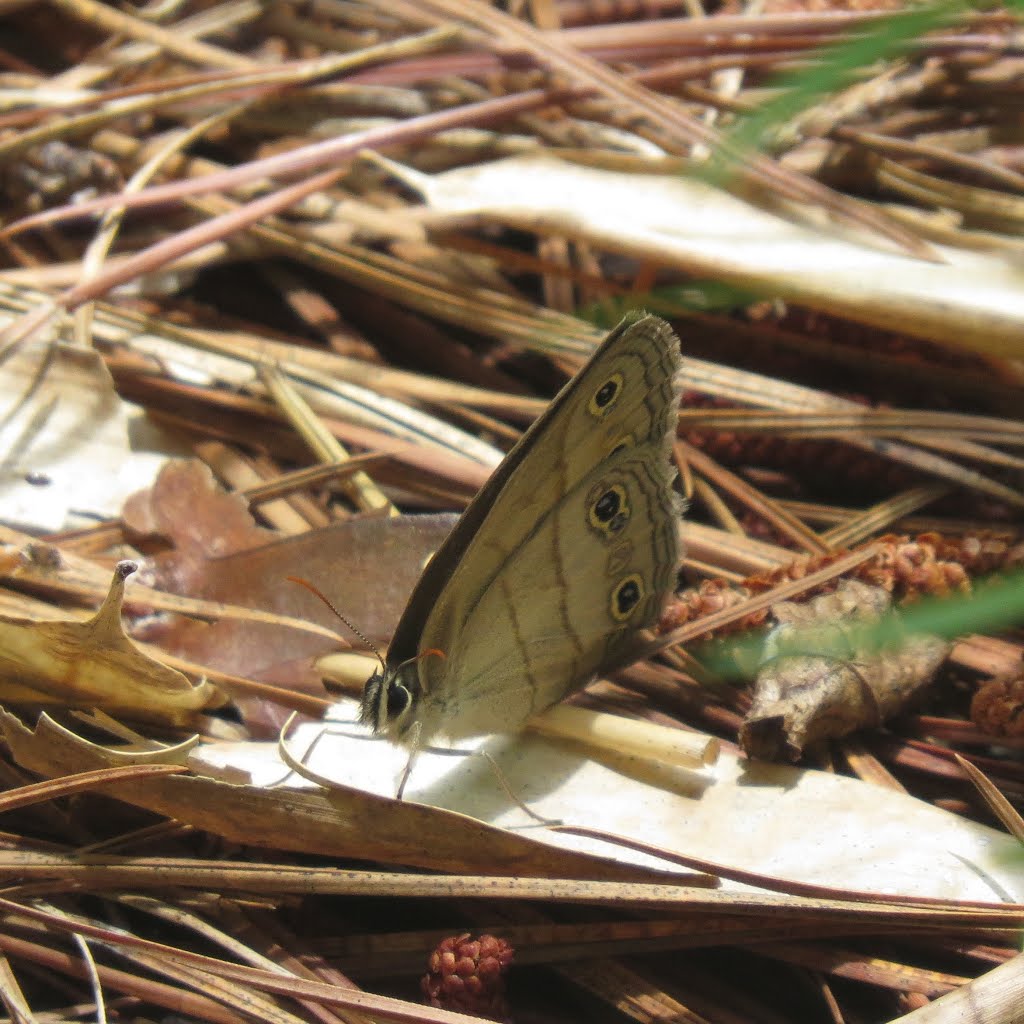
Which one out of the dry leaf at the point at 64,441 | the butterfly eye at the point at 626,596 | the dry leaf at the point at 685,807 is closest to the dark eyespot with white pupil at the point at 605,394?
the butterfly eye at the point at 626,596

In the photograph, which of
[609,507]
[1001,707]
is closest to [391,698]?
[609,507]

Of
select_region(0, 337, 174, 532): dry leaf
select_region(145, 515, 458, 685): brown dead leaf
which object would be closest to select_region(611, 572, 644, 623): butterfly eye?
select_region(145, 515, 458, 685): brown dead leaf

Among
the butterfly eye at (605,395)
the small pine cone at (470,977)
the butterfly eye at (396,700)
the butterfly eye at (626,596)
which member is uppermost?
the butterfly eye at (605,395)

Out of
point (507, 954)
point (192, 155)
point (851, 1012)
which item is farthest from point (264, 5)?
point (851, 1012)

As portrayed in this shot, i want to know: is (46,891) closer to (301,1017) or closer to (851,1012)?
(301,1017)

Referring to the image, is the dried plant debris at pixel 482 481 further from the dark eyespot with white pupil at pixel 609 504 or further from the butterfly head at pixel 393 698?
the dark eyespot with white pupil at pixel 609 504

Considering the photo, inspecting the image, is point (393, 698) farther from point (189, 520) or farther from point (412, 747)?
point (189, 520)

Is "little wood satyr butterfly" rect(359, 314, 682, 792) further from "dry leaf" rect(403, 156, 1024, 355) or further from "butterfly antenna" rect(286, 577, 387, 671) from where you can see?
"dry leaf" rect(403, 156, 1024, 355)
